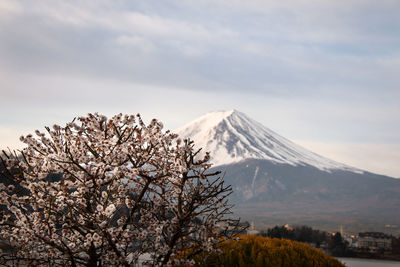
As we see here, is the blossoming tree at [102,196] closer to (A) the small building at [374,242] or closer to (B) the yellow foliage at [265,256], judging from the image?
(B) the yellow foliage at [265,256]

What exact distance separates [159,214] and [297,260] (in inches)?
148

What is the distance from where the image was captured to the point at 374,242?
97.0 metres

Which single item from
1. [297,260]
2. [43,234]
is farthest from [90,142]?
[297,260]

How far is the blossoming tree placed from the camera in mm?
7234

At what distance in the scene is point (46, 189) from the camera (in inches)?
298

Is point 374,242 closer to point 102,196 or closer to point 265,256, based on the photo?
point 265,256

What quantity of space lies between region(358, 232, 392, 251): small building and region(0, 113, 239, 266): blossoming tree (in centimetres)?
9414

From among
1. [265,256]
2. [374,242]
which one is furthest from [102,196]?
[374,242]

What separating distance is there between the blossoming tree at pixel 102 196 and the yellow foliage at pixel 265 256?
6.02 feet

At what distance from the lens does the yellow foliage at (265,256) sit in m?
9.94

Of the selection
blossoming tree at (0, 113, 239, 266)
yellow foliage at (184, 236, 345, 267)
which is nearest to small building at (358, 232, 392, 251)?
yellow foliage at (184, 236, 345, 267)

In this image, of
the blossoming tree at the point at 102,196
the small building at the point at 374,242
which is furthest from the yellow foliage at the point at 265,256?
the small building at the point at 374,242

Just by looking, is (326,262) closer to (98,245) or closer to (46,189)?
(98,245)

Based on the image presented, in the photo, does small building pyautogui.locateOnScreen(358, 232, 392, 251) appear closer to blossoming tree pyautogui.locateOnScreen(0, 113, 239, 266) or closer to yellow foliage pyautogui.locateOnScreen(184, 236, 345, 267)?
yellow foliage pyautogui.locateOnScreen(184, 236, 345, 267)
